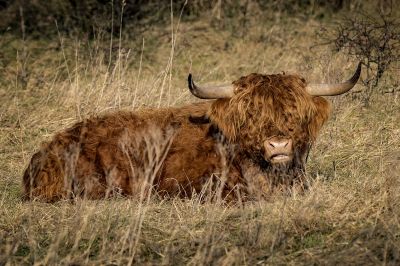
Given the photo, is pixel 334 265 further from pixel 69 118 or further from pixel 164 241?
pixel 69 118

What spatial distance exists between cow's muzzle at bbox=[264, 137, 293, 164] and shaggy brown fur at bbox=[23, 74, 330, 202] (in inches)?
4.1

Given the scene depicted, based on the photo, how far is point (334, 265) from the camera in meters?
3.63

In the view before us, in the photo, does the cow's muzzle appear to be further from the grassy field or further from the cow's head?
the grassy field

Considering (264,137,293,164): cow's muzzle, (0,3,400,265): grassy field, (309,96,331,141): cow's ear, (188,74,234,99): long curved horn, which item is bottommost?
(0,3,400,265): grassy field

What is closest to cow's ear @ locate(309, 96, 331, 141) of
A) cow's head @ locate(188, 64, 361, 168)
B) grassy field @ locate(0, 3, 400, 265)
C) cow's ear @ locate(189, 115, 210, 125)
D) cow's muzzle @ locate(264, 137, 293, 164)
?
cow's head @ locate(188, 64, 361, 168)

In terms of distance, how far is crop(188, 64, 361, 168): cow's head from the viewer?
5.00m

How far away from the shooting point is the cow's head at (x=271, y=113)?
500 cm

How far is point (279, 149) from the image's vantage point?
15.9 feet

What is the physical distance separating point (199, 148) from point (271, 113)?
2.46 ft

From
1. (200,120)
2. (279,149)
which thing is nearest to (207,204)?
(279,149)

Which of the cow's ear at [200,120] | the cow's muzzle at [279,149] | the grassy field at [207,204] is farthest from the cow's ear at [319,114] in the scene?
the cow's ear at [200,120]

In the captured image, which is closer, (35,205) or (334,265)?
(334,265)

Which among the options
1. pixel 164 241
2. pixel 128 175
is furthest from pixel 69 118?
pixel 164 241

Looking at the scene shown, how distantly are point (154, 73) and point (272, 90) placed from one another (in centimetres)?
505
